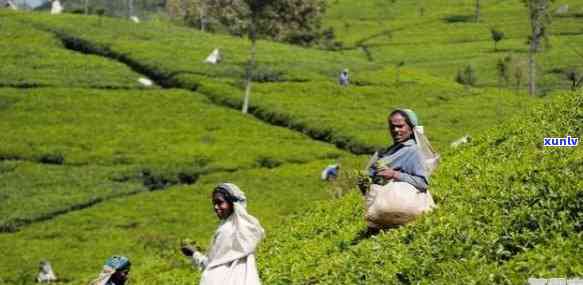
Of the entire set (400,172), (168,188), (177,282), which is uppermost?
(400,172)

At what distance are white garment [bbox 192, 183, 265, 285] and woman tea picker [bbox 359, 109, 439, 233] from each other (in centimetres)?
259

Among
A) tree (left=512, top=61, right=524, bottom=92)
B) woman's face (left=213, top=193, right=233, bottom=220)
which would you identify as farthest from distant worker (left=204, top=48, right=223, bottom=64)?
woman's face (left=213, top=193, right=233, bottom=220)

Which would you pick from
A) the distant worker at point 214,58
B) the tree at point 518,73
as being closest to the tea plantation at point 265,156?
the tree at point 518,73

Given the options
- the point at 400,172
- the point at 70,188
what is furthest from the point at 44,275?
the point at 400,172

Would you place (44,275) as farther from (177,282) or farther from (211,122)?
(211,122)

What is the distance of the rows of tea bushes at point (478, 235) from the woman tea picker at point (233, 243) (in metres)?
1.76

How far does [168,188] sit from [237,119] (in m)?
14.6

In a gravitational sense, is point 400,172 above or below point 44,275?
above

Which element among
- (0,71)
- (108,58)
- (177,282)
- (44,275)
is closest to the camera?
(177,282)

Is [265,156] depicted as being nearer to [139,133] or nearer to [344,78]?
[139,133]

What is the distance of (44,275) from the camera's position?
32688 millimetres

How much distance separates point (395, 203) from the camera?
1394cm

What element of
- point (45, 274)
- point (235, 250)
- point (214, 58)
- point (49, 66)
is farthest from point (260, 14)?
point (235, 250)

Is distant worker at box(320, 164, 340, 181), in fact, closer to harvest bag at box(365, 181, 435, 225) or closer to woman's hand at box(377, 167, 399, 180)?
harvest bag at box(365, 181, 435, 225)
